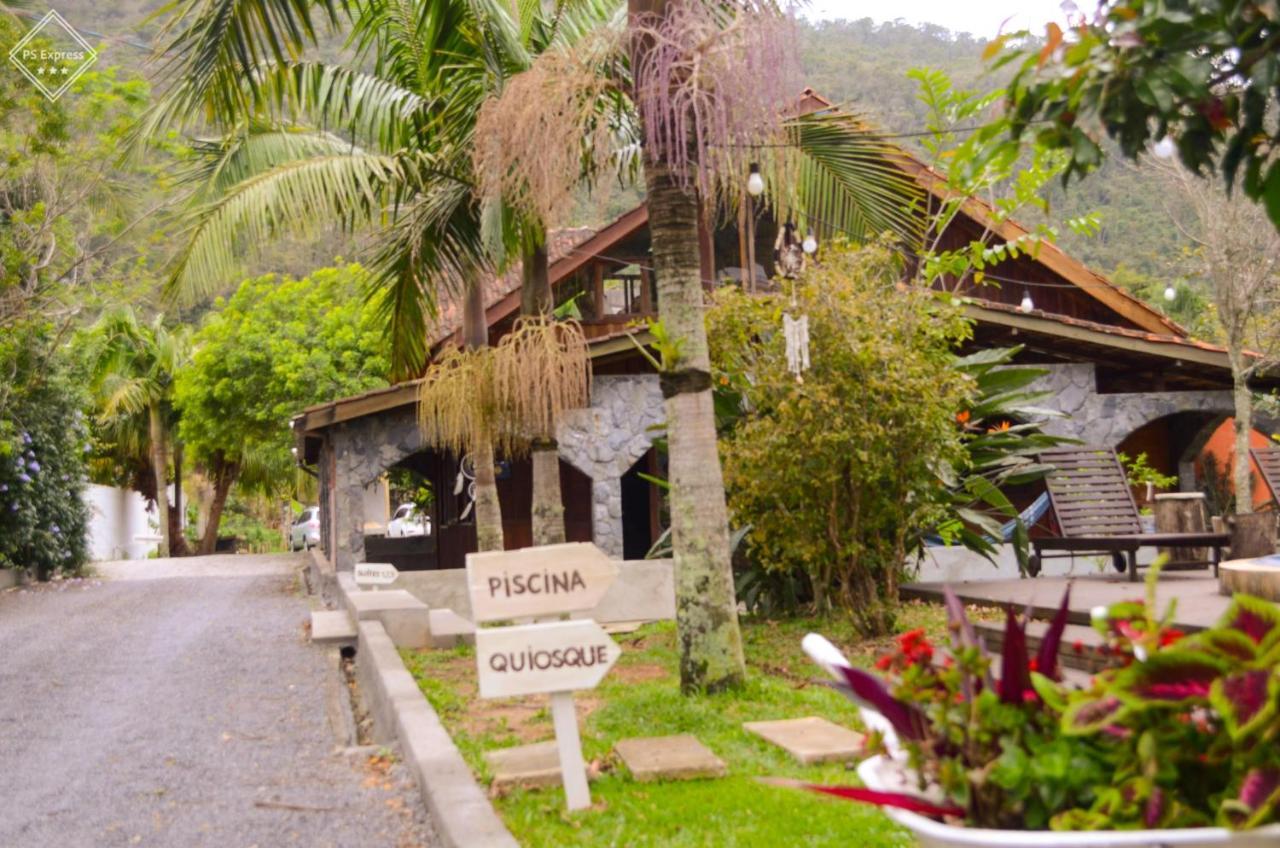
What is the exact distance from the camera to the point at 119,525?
40.2 m

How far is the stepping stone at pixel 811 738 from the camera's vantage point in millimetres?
5844

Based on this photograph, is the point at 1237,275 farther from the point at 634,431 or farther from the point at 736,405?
the point at 736,405

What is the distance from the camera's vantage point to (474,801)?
17.4 ft

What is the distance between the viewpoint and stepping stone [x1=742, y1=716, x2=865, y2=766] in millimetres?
5844

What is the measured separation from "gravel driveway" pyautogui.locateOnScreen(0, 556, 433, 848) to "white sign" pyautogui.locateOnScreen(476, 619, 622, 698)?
2.65 ft

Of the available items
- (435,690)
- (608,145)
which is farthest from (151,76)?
(435,690)

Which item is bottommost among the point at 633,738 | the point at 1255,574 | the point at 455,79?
the point at 633,738

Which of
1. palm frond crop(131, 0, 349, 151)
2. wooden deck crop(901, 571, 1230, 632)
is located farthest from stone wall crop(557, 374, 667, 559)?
palm frond crop(131, 0, 349, 151)

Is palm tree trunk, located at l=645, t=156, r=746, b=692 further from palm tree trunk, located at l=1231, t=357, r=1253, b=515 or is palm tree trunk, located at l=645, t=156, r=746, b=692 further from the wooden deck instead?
palm tree trunk, located at l=1231, t=357, r=1253, b=515

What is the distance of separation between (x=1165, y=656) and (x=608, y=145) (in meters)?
6.22

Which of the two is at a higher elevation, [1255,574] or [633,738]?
[1255,574]

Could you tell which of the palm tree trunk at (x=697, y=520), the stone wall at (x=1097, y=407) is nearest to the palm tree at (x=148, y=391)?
the stone wall at (x=1097, y=407)

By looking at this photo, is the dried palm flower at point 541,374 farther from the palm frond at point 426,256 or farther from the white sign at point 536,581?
the white sign at point 536,581

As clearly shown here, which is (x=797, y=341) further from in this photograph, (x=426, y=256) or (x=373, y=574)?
(x=373, y=574)
